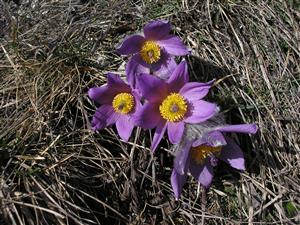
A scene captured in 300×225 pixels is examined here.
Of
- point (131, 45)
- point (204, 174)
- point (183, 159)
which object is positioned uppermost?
point (131, 45)

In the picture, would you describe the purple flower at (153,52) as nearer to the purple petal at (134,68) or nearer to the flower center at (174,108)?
the purple petal at (134,68)

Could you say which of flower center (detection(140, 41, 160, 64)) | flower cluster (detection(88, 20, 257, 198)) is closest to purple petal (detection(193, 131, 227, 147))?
flower cluster (detection(88, 20, 257, 198))

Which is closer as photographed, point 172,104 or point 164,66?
A: point 172,104

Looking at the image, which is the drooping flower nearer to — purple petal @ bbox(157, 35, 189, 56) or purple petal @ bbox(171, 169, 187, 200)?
purple petal @ bbox(171, 169, 187, 200)

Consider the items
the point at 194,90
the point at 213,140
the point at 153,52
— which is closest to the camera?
the point at 213,140

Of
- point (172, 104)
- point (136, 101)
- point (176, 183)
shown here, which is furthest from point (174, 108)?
point (176, 183)

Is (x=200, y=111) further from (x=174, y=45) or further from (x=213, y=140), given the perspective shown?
(x=174, y=45)

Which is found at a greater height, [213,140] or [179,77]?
[179,77]

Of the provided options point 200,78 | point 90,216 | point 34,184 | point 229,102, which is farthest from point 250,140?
point 34,184

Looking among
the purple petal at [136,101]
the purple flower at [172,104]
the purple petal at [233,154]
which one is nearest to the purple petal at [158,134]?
the purple flower at [172,104]
